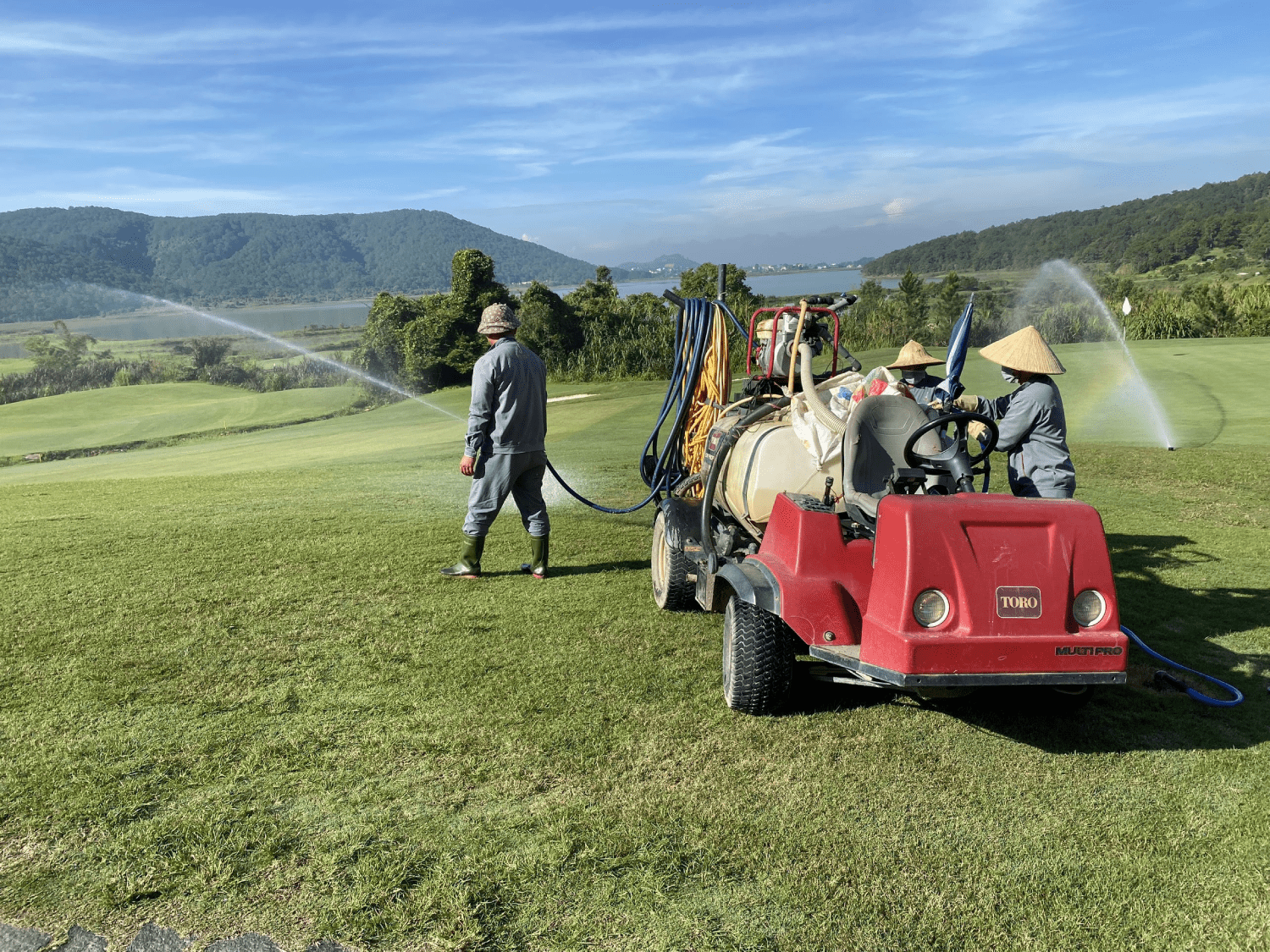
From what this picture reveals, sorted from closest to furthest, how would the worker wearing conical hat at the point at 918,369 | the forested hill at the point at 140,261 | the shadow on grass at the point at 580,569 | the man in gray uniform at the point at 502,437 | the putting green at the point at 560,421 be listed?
the man in gray uniform at the point at 502,437, the shadow on grass at the point at 580,569, the worker wearing conical hat at the point at 918,369, the putting green at the point at 560,421, the forested hill at the point at 140,261

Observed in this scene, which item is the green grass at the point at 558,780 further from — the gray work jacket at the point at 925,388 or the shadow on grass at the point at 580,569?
the gray work jacket at the point at 925,388

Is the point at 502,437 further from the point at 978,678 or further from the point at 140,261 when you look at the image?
the point at 140,261

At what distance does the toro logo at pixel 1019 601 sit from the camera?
11.1ft

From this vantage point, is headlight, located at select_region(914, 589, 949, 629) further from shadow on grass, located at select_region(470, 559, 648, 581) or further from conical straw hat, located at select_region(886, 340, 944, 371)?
conical straw hat, located at select_region(886, 340, 944, 371)

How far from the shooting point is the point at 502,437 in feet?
22.0

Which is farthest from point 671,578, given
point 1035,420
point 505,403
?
point 1035,420

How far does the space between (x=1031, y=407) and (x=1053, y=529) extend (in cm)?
221

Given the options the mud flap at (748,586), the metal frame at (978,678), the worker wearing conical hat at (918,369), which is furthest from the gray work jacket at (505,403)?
the metal frame at (978,678)

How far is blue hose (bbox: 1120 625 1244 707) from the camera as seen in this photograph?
14.7ft

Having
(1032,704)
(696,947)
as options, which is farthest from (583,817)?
(1032,704)

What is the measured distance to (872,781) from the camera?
12.1 ft

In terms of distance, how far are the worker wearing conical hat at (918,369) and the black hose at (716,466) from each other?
2239 millimetres

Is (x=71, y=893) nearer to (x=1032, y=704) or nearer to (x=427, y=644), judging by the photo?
(x=427, y=644)

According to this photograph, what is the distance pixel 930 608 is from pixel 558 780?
1.73 meters
